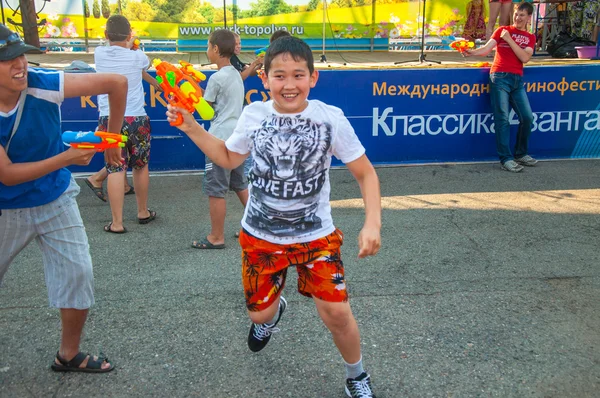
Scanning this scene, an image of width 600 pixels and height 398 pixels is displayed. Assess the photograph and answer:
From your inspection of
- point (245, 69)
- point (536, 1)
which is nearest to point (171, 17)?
point (536, 1)

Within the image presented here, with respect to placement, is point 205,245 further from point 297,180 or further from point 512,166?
point 512,166

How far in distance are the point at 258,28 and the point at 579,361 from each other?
17.3 meters

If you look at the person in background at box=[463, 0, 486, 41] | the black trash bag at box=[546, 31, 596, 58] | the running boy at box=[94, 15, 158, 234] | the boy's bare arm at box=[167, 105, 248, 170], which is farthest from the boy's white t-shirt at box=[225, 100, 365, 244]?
the person in background at box=[463, 0, 486, 41]

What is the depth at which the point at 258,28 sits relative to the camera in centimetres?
1919

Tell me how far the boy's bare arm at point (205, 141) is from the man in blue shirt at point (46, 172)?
456 millimetres

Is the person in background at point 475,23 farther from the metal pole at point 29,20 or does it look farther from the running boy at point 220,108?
the running boy at point 220,108

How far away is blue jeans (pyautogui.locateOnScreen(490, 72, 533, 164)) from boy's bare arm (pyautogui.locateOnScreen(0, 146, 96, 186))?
19.6 ft

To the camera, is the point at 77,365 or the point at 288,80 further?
the point at 77,365

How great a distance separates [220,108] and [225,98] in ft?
0.31

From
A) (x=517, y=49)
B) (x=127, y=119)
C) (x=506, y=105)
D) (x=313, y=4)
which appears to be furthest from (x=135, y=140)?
(x=313, y=4)

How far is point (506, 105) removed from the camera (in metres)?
7.53

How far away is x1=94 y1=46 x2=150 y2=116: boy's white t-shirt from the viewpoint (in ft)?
18.2

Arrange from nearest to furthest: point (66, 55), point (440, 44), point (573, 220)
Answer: point (573, 220) → point (66, 55) → point (440, 44)

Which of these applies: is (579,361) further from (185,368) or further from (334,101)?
(334,101)
